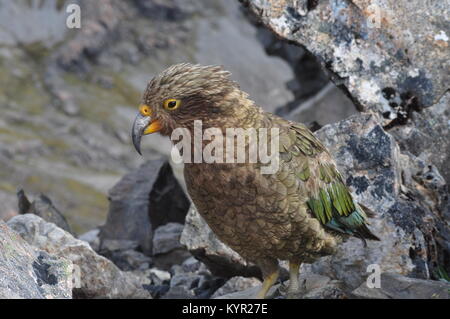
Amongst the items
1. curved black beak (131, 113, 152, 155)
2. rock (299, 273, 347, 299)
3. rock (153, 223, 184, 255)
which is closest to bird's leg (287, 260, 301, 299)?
rock (299, 273, 347, 299)

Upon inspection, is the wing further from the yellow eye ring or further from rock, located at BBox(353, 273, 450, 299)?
the yellow eye ring

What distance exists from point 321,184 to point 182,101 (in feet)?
7.71

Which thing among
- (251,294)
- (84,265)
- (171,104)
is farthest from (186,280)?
(171,104)

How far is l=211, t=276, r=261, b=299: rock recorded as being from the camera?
11617mm

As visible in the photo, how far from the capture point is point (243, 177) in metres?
7.94

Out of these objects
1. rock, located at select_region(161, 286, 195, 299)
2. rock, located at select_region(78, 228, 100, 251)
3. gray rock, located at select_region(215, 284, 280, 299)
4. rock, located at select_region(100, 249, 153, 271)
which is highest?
gray rock, located at select_region(215, 284, 280, 299)

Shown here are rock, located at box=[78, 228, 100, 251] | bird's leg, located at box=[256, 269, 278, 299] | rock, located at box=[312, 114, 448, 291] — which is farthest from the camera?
rock, located at box=[78, 228, 100, 251]

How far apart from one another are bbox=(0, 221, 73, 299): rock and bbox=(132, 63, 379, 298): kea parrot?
6.10 feet

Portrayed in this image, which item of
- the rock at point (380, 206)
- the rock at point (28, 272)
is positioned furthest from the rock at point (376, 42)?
the rock at point (28, 272)

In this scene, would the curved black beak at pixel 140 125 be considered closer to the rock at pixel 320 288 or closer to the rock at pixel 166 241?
the rock at pixel 320 288

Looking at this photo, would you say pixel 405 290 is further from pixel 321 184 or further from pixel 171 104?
pixel 171 104

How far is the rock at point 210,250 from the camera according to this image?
1184 centimetres

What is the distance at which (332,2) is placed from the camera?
12.5 metres
